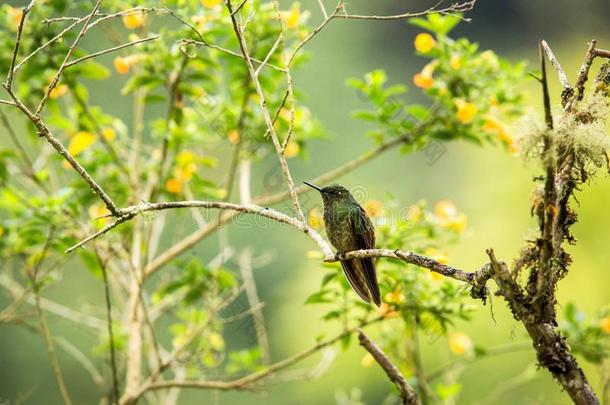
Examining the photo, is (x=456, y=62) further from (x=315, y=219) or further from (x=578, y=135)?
(x=578, y=135)

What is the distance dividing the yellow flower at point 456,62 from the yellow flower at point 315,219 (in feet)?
2.86

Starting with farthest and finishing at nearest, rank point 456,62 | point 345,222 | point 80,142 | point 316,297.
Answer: point 80,142 < point 456,62 < point 345,222 < point 316,297

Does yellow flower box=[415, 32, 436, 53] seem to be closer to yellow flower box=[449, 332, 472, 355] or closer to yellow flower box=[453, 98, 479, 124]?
yellow flower box=[453, 98, 479, 124]

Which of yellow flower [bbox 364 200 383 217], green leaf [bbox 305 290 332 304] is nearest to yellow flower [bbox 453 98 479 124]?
yellow flower [bbox 364 200 383 217]

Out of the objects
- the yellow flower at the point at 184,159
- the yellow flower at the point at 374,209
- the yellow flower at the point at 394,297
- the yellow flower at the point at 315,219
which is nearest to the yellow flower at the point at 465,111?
the yellow flower at the point at 374,209

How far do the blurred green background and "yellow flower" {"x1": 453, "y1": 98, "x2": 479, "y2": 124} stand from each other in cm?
261

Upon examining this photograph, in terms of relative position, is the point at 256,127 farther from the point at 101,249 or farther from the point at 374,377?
the point at 374,377

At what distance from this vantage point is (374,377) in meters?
8.11

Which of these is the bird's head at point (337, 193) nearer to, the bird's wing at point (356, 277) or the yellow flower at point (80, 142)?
the bird's wing at point (356, 277)

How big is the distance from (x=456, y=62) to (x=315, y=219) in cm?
91

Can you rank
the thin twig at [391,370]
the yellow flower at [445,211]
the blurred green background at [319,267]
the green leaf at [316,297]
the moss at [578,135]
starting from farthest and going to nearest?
the blurred green background at [319,267] < the yellow flower at [445,211] < the green leaf at [316,297] < the thin twig at [391,370] < the moss at [578,135]

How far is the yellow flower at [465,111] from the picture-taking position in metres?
3.14

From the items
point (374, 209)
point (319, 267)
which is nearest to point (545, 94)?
point (374, 209)

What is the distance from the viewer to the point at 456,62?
3.17 metres
